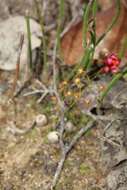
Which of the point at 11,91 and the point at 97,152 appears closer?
the point at 97,152

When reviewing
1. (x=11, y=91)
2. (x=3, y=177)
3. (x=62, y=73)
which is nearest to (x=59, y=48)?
(x=62, y=73)

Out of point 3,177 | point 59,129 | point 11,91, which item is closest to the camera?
point 3,177

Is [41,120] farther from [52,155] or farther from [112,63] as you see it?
[112,63]

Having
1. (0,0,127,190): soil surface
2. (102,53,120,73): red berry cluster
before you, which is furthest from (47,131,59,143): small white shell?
(102,53,120,73): red berry cluster

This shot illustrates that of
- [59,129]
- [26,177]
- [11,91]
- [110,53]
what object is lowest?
[26,177]

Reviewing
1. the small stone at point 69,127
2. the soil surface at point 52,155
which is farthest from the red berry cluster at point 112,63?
the small stone at point 69,127

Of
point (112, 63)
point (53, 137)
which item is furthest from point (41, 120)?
point (112, 63)

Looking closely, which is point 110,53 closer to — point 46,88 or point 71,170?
point 46,88
